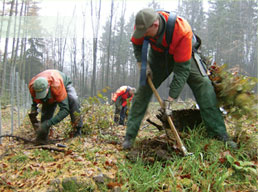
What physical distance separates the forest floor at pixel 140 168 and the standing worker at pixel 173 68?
0.27 m

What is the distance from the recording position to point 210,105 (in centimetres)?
260

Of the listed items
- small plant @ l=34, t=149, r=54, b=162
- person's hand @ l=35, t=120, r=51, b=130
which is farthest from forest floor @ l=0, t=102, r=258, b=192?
person's hand @ l=35, t=120, r=51, b=130

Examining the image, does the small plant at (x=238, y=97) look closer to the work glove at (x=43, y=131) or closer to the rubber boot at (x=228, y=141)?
the rubber boot at (x=228, y=141)

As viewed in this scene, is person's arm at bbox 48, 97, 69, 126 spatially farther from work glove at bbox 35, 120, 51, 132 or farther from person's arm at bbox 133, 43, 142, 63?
person's arm at bbox 133, 43, 142, 63

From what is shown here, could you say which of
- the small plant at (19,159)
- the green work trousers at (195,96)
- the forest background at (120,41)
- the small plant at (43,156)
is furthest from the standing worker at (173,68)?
the forest background at (120,41)

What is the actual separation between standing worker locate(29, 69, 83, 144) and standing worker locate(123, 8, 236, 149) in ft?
4.67

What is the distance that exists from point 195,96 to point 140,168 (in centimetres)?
138

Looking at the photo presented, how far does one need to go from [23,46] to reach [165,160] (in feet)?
54.3

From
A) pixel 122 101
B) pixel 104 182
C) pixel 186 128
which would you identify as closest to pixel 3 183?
pixel 104 182

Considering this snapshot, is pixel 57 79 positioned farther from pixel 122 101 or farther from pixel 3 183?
pixel 122 101

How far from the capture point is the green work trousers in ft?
8.52

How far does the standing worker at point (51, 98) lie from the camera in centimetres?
321

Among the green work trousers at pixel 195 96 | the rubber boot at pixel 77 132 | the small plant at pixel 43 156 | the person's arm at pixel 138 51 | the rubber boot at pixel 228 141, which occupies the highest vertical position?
the person's arm at pixel 138 51

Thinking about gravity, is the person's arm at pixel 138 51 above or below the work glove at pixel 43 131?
above
